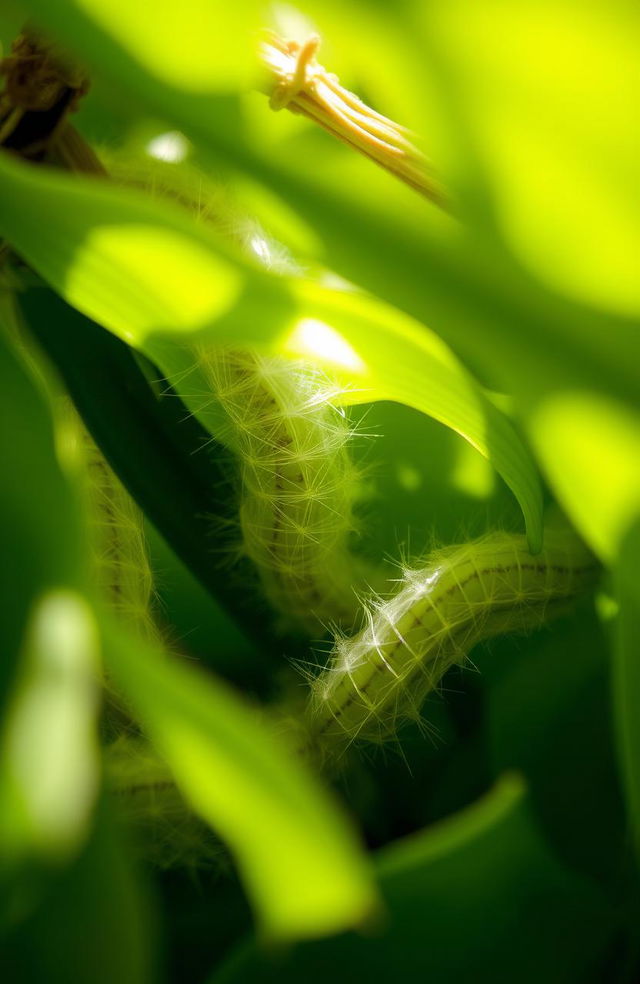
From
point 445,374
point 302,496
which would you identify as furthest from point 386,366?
point 302,496

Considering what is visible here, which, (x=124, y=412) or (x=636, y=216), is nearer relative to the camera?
(x=636, y=216)

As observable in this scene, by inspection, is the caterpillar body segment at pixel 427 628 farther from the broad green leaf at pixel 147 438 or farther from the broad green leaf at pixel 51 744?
the broad green leaf at pixel 51 744

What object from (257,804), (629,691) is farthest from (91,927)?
(629,691)

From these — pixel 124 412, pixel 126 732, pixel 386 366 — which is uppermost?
pixel 386 366

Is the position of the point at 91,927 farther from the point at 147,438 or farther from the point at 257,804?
the point at 147,438

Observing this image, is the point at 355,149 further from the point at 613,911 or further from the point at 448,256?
the point at 613,911

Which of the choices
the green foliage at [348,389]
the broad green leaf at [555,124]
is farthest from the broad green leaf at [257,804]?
the broad green leaf at [555,124]
